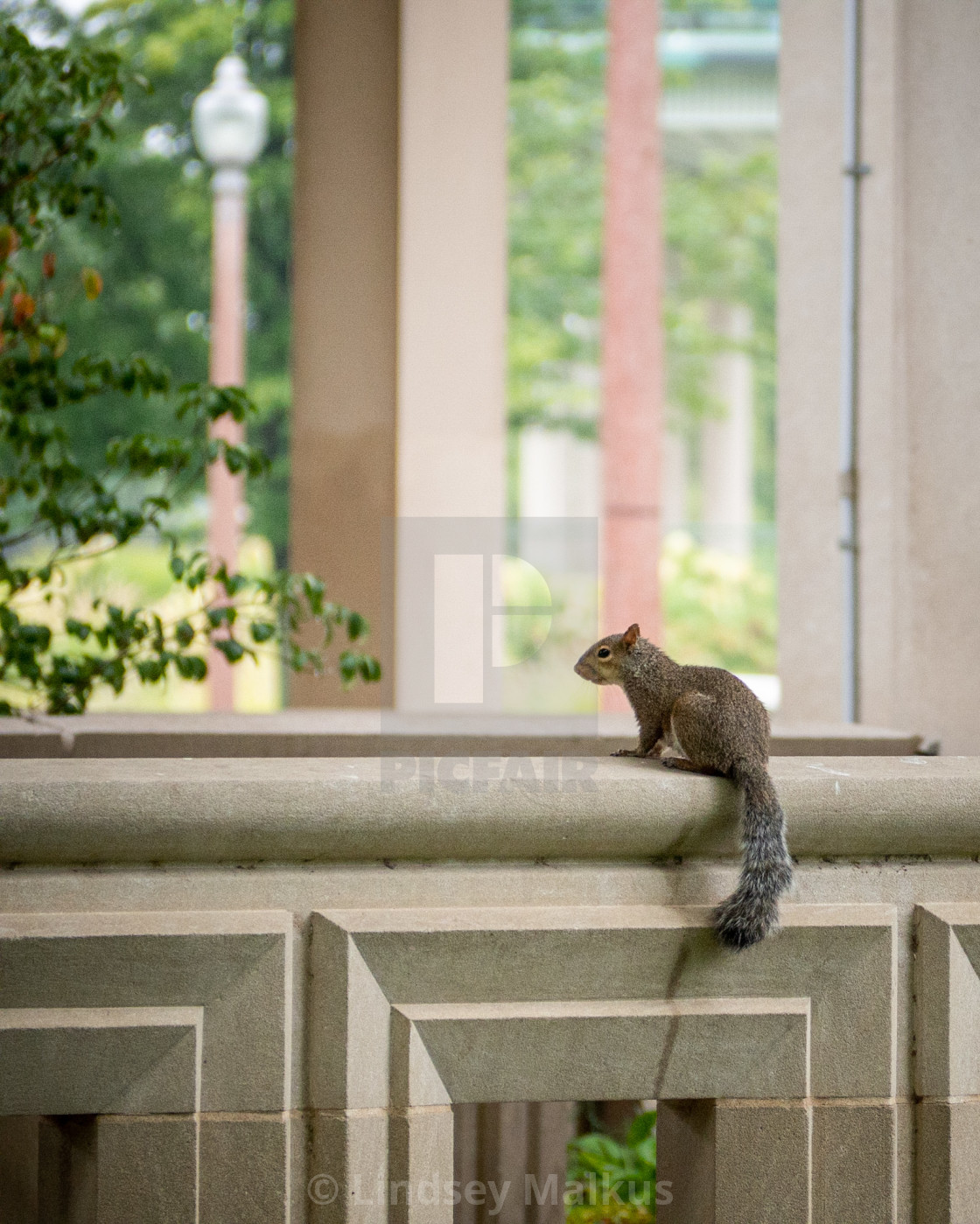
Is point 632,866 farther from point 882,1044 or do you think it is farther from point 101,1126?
point 101,1126

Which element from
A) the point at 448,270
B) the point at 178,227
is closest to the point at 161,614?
the point at 178,227

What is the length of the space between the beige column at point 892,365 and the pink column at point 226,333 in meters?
5.32

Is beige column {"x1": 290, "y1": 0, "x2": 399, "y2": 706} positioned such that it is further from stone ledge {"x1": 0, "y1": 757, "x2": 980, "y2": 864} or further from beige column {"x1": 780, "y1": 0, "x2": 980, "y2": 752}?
stone ledge {"x1": 0, "y1": 757, "x2": 980, "y2": 864}

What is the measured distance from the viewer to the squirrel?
156 cm

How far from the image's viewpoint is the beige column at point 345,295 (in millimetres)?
4859

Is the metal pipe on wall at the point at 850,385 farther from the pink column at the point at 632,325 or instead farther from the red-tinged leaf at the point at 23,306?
the pink column at the point at 632,325

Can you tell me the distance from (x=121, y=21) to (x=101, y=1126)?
1401cm

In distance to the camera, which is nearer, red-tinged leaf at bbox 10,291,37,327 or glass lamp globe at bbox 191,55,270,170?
red-tinged leaf at bbox 10,291,37,327

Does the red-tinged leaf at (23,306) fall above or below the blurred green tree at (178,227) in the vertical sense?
below

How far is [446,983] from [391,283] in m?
3.79

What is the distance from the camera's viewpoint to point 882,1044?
5.33 ft

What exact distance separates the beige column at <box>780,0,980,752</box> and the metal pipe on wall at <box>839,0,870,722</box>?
0.10 ft

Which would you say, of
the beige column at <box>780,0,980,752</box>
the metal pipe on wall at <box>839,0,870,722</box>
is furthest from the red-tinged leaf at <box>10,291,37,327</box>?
the metal pipe on wall at <box>839,0,870,722</box>

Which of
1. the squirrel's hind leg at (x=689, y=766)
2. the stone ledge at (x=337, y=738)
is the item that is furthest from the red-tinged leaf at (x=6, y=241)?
the squirrel's hind leg at (x=689, y=766)
